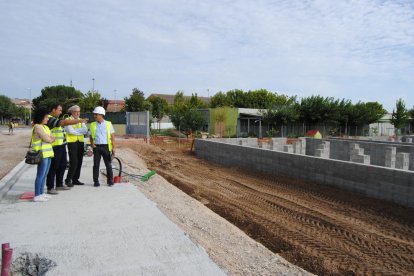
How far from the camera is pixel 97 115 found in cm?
732

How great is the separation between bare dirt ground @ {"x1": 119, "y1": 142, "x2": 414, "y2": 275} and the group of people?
5.15 feet

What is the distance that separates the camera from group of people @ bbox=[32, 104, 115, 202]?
20.0ft

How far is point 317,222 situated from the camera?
258 inches

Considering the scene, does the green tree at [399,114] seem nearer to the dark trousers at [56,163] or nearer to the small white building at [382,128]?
the small white building at [382,128]

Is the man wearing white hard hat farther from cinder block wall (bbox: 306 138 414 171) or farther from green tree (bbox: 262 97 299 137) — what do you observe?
green tree (bbox: 262 97 299 137)

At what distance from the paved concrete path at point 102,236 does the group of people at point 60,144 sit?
19.4 inches

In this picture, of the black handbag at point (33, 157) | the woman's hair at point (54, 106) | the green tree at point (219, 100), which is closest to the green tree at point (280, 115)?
the green tree at point (219, 100)

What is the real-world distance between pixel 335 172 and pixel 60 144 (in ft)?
21.8

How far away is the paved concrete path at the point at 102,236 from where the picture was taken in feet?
11.9

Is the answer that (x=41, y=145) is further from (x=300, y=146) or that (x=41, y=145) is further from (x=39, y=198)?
(x=300, y=146)

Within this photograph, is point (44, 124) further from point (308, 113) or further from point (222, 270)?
point (308, 113)

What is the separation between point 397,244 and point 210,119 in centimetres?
2933

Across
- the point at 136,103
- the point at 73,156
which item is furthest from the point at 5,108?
the point at 73,156

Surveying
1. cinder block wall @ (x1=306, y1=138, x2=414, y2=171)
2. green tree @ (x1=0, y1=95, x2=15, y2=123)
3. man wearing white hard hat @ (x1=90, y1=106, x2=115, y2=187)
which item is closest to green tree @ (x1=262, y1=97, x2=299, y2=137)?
cinder block wall @ (x1=306, y1=138, x2=414, y2=171)
